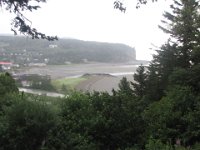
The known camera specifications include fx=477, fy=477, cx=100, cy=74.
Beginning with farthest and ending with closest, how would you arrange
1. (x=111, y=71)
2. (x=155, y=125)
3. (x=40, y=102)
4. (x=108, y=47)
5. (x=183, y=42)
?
(x=108, y=47) → (x=111, y=71) → (x=183, y=42) → (x=155, y=125) → (x=40, y=102)

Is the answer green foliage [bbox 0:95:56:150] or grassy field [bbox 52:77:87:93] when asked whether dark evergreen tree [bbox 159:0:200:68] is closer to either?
A: green foliage [bbox 0:95:56:150]

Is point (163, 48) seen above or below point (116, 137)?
above

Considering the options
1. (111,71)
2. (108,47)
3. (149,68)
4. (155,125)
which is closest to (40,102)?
(155,125)

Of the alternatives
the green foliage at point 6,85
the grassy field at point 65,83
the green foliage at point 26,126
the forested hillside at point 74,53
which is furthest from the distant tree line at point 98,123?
the forested hillside at point 74,53

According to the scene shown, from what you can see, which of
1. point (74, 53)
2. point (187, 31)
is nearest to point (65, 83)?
point (74, 53)

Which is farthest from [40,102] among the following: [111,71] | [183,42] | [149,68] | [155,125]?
[111,71]

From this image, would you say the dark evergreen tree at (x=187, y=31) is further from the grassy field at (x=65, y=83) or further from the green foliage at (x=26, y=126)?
the grassy field at (x=65, y=83)

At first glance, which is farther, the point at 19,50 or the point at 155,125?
the point at 19,50

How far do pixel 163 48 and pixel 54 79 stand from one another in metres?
53.1

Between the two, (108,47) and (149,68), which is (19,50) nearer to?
(108,47)

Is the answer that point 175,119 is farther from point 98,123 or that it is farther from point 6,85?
point 6,85

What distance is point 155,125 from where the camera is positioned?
22281 mm

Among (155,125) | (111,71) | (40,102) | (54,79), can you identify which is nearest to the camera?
(40,102)

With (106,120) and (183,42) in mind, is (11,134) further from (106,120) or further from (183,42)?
(183,42)
